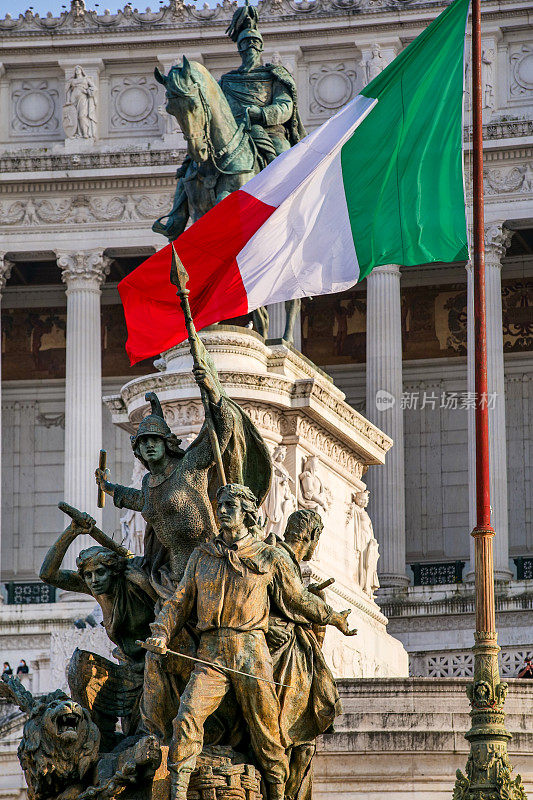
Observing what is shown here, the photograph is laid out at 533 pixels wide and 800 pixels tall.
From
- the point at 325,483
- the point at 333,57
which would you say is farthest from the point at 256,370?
the point at 333,57

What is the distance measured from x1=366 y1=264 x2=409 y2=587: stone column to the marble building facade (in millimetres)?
62

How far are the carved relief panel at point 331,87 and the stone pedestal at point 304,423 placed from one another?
28.5 m

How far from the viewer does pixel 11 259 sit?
180 feet

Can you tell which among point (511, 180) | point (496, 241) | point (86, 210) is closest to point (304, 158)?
point (496, 241)

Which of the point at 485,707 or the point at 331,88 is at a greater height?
the point at 331,88

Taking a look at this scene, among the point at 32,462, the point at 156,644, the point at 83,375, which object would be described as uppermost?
the point at 83,375

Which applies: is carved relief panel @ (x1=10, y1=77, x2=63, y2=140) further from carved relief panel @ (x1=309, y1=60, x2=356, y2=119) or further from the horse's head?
the horse's head

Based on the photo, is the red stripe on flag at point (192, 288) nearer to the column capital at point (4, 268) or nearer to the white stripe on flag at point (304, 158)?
the white stripe on flag at point (304, 158)

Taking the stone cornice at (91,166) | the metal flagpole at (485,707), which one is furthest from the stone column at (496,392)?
the metal flagpole at (485,707)

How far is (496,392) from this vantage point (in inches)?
1975

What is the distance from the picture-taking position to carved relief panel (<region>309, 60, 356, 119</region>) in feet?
182

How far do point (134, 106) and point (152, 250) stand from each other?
4770mm

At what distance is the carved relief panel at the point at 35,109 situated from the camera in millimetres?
56656

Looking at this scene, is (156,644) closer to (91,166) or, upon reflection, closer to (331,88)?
(91,166)
